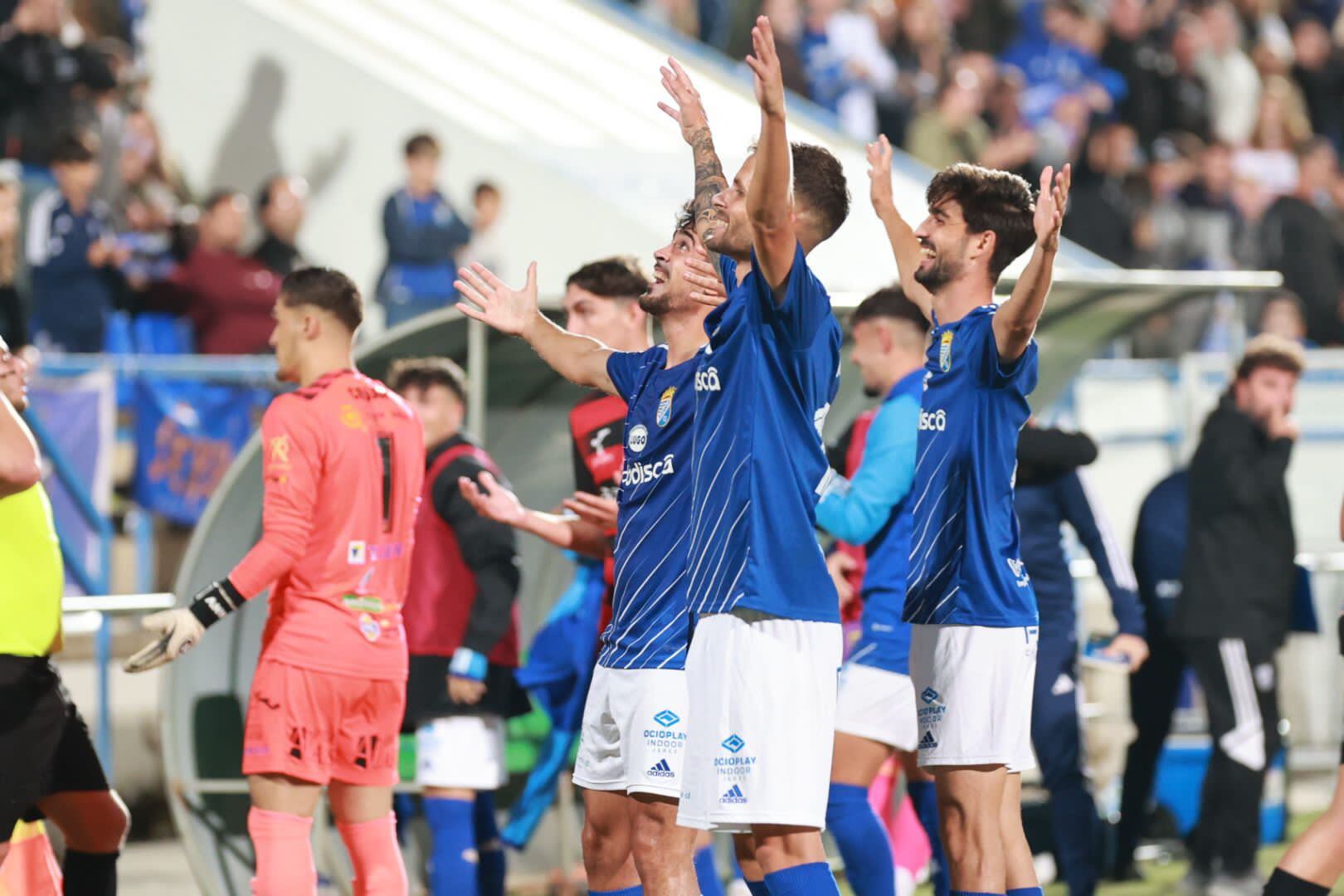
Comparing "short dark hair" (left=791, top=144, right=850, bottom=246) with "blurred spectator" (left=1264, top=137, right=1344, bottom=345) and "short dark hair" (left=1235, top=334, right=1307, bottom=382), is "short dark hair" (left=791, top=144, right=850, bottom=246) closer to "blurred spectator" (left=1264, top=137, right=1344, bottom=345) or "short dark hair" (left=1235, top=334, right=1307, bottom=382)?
"short dark hair" (left=1235, top=334, right=1307, bottom=382)

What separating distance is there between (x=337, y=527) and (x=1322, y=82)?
16.3m

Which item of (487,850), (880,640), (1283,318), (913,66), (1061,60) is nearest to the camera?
(880,640)

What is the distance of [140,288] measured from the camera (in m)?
11.4

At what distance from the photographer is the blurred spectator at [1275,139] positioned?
712 inches

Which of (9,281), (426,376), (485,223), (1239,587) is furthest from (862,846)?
(485,223)

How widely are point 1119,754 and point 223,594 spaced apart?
619 cm

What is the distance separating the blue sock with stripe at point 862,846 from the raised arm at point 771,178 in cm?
241

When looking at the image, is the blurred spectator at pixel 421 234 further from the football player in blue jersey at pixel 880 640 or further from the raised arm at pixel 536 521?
the raised arm at pixel 536 521

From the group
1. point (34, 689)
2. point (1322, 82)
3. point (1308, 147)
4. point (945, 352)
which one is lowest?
point (34, 689)

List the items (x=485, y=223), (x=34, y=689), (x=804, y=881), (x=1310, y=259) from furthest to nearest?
(x=1310, y=259) < (x=485, y=223) < (x=34, y=689) < (x=804, y=881)

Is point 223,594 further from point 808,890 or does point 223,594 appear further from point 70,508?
point 70,508

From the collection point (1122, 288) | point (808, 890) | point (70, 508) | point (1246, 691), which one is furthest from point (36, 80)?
point (808, 890)

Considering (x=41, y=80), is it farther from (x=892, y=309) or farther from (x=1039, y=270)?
(x=1039, y=270)

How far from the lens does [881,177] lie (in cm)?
623
